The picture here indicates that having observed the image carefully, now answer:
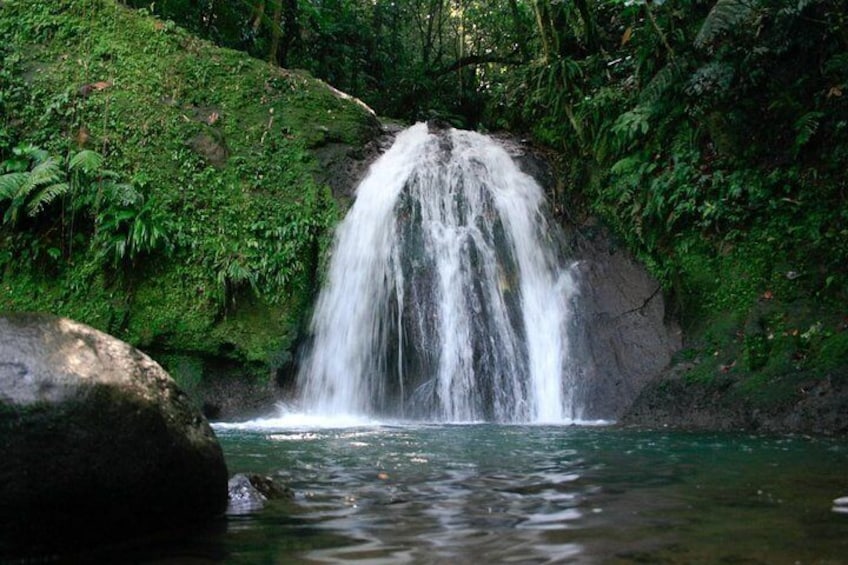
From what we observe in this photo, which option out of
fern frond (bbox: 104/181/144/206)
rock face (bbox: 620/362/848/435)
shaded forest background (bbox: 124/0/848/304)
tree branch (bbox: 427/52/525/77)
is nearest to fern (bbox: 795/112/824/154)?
shaded forest background (bbox: 124/0/848/304)

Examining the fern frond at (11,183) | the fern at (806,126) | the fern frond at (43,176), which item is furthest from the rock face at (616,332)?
the fern frond at (11,183)

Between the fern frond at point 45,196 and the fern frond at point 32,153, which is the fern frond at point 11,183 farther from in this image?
the fern frond at point 32,153

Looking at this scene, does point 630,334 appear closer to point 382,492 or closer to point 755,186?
point 755,186

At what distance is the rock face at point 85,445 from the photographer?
275 cm

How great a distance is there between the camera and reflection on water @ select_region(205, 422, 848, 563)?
2.63 metres

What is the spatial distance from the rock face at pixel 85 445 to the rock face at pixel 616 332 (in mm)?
6512

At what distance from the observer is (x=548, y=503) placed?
3402 mm

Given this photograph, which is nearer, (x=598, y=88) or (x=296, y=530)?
(x=296, y=530)

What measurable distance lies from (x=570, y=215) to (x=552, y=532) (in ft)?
27.9

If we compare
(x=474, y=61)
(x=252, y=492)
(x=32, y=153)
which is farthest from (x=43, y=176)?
(x=474, y=61)

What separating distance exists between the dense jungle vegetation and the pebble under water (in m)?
3.56

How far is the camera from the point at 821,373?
7367 mm

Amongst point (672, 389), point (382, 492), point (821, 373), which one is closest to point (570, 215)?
point (672, 389)

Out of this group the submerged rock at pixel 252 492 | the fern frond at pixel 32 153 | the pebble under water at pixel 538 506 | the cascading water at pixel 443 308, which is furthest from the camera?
the fern frond at pixel 32 153
